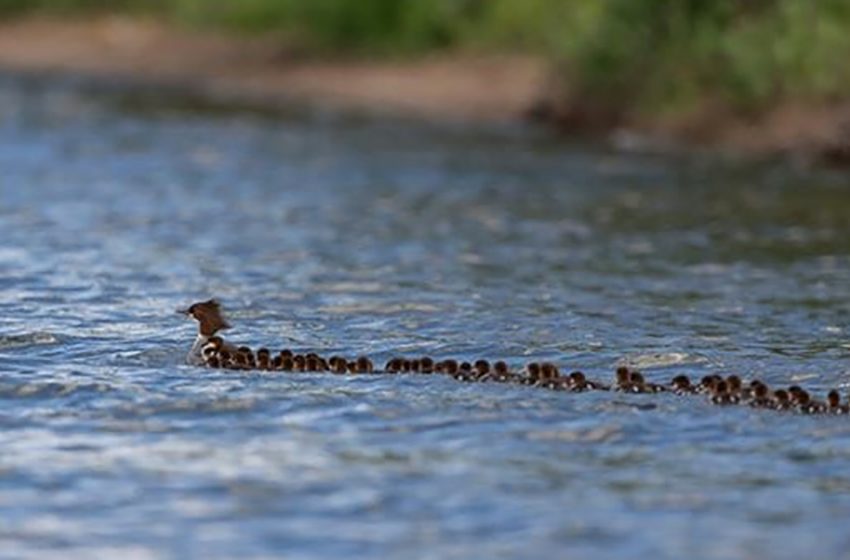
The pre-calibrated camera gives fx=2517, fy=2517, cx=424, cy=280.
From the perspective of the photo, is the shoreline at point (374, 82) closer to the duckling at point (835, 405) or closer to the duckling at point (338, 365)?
the duckling at point (338, 365)

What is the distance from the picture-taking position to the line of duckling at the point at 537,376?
14227 mm

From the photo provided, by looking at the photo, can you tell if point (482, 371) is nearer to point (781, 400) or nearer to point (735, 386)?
point (735, 386)

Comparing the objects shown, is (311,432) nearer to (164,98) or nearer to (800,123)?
(800,123)

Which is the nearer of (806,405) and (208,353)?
(806,405)

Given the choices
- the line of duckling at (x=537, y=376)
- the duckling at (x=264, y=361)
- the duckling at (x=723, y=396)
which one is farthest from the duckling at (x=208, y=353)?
the duckling at (x=723, y=396)

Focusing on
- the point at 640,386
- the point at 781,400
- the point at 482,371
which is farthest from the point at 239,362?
the point at 781,400

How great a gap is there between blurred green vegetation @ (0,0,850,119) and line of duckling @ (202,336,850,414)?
15.4 metres

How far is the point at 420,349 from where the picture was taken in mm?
16688

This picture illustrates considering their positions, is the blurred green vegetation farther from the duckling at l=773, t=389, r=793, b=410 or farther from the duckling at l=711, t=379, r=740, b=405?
the duckling at l=773, t=389, r=793, b=410

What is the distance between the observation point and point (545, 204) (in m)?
26.8

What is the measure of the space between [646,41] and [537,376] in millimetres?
19426

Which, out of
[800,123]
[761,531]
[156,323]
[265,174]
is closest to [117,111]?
[265,174]

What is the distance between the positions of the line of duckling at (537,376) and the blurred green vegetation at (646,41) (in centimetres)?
1536

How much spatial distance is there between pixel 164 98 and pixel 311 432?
27.7 m
